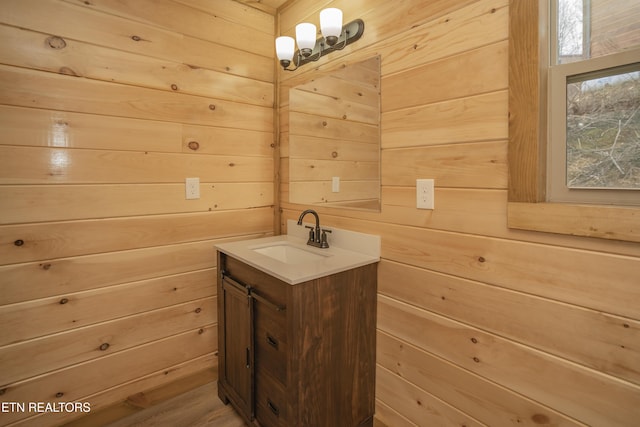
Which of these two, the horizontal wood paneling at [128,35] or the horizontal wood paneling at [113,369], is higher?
the horizontal wood paneling at [128,35]

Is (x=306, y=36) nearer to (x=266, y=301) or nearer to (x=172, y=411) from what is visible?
(x=266, y=301)

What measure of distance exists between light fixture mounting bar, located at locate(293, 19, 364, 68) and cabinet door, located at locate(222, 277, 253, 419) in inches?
51.3

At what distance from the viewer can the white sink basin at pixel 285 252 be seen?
5.78 ft

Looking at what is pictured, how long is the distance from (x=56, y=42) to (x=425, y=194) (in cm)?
179

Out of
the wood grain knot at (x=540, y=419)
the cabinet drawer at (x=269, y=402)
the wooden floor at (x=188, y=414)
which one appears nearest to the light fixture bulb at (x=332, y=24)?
the cabinet drawer at (x=269, y=402)

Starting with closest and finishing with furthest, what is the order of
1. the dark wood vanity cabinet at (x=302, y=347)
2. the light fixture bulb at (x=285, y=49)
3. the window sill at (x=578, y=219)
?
the window sill at (x=578, y=219)
the dark wood vanity cabinet at (x=302, y=347)
the light fixture bulb at (x=285, y=49)

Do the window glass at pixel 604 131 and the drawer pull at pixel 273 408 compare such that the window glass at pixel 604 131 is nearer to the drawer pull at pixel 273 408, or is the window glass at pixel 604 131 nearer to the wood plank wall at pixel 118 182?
the drawer pull at pixel 273 408

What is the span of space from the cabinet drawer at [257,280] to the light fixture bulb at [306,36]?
1.18 metres

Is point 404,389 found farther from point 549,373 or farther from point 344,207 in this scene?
point 344,207

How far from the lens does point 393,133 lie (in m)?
1.43

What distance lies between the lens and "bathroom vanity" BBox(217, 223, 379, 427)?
4.09 ft

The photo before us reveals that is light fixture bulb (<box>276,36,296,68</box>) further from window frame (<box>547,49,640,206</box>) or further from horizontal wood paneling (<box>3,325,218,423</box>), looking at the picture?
horizontal wood paneling (<box>3,325,218,423</box>)

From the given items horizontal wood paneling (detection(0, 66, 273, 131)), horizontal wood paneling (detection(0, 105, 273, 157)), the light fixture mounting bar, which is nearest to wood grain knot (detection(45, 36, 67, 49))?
horizontal wood paneling (detection(0, 66, 273, 131))

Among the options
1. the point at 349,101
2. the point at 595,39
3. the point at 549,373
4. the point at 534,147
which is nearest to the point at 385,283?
the point at 549,373
